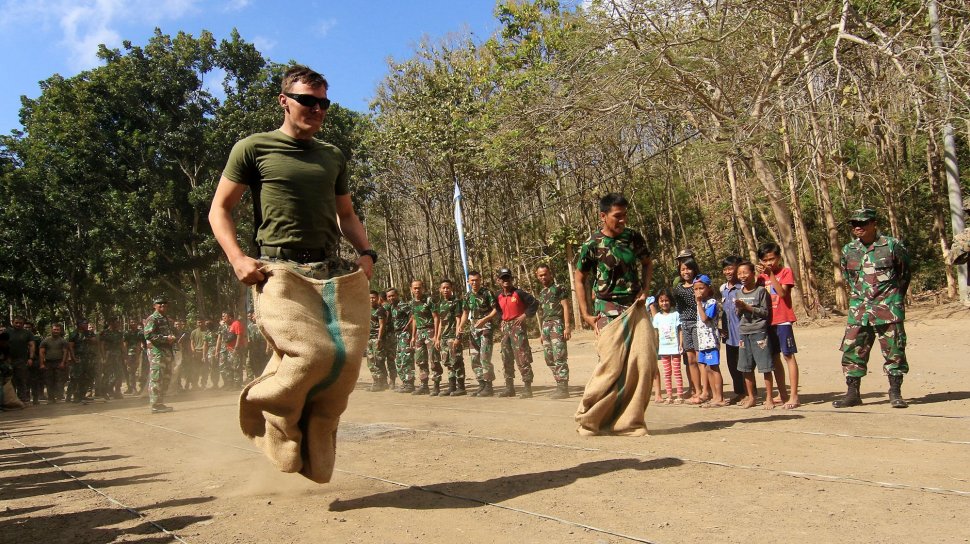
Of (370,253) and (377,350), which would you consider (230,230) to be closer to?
(370,253)

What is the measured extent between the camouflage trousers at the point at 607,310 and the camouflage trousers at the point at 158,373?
915 cm

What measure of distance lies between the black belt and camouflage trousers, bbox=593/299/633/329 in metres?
2.85

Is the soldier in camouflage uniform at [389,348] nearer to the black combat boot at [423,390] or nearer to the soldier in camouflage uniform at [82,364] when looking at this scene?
the black combat boot at [423,390]

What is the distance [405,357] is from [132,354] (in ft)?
34.0

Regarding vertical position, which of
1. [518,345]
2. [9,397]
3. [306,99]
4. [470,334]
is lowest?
[9,397]

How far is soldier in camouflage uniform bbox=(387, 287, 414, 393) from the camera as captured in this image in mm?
14227

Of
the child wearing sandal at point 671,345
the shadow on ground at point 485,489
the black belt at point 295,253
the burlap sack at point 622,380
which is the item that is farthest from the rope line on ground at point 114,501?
the child wearing sandal at point 671,345

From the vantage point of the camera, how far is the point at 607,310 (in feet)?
21.2

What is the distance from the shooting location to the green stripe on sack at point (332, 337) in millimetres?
4074

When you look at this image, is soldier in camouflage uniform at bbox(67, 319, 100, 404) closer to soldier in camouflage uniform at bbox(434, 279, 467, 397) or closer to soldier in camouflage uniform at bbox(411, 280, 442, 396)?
soldier in camouflage uniform at bbox(411, 280, 442, 396)

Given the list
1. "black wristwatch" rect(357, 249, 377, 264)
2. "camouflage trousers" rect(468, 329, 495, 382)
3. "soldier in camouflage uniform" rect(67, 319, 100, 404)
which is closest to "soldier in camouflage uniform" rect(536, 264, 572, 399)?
"camouflage trousers" rect(468, 329, 495, 382)

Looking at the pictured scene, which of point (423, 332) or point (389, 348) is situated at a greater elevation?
point (423, 332)

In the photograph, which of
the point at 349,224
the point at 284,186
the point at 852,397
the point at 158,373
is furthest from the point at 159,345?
the point at 852,397

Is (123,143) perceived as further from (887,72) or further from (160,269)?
(887,72)
